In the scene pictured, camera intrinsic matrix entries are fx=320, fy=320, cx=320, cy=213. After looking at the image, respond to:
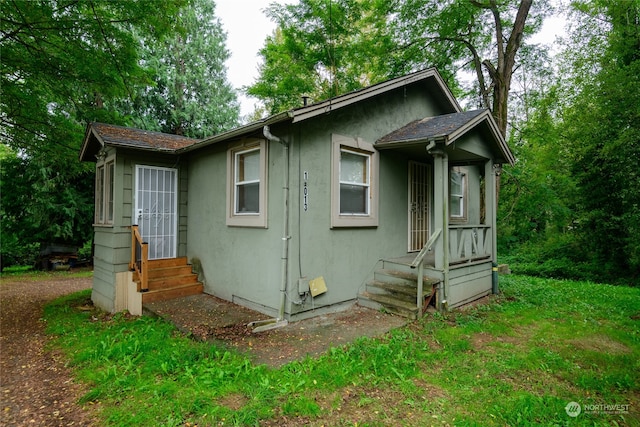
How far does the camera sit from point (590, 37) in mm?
12273

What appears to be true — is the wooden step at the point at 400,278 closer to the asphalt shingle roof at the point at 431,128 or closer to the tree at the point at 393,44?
the asphalt shingle roof at the point at 431,128

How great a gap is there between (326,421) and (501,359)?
8.21ft

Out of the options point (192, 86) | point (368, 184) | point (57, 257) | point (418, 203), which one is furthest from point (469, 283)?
point (192, 86)

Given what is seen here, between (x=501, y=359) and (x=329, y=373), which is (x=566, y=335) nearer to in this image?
(x=501, y=359)

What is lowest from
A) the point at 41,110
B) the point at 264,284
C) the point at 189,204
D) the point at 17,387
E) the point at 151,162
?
the point at 17,387

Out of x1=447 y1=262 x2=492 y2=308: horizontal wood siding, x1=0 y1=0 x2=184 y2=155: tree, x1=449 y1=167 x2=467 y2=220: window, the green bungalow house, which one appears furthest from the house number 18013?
x1=449 y1=167 x2=467 y2=220: window

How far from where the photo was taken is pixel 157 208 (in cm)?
699

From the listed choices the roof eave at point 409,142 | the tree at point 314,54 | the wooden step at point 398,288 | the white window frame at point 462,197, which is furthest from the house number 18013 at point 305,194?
the tree at point 314,54

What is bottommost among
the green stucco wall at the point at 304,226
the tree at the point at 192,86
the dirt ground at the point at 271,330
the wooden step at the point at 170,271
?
the dirt ground at the point at 271,330

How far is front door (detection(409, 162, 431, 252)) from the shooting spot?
7.31 metres

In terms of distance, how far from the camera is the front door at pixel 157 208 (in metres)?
6.71

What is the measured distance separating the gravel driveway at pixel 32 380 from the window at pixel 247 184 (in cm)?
315

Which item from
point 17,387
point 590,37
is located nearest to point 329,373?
point 17,387

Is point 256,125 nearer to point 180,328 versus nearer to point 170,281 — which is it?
point 180,328
